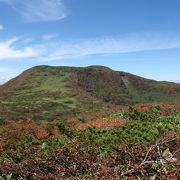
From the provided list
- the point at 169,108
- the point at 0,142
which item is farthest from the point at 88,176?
the point at 169,108

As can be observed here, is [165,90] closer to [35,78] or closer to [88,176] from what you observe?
[35,78]

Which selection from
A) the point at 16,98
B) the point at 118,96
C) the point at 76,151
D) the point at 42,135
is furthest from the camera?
the point at 118,96

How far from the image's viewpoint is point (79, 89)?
6994 centimetres

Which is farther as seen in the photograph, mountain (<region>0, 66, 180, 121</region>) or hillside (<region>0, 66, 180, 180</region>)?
mountain (<region>0, 66, 180, 121</region>)

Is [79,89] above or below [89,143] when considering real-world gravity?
above

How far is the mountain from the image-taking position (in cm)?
5831

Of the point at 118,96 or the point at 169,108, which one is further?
the point at 118,96

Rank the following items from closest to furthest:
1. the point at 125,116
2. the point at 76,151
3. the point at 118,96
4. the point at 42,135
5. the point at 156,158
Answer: the point at 156,158 → the point at 76,151 → the point at 42,135 → the point at 125,116 → the point at 118,96

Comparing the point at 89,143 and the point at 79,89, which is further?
the point at 79,89

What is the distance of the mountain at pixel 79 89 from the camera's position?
58312 millimetres

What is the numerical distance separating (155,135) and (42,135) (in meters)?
6.75

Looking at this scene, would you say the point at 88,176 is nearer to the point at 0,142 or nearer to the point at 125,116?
the point at 0,142

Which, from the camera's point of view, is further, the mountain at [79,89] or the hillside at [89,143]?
the mountain at [79,89]

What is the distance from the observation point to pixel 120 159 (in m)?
10.2
